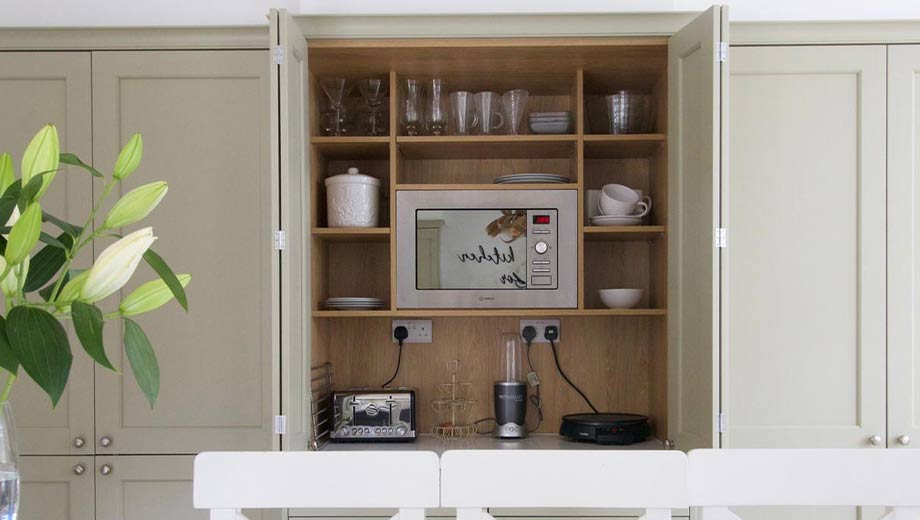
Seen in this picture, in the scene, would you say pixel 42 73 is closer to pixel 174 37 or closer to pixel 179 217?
pixel 174 37

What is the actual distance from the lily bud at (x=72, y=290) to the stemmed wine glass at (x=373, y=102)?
1911 mm

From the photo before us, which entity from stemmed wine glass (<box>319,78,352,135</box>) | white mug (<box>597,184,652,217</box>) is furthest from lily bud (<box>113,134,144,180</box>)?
white mug (<box>597,184,652,217</box>)

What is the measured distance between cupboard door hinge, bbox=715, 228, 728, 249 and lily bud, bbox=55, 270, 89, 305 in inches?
65.0

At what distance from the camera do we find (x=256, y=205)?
2.38 meters

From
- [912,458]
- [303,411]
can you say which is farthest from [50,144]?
[303,411]

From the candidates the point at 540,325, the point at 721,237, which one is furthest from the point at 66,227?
the point at 540,325

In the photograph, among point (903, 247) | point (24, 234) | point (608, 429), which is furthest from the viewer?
point (608, 429)

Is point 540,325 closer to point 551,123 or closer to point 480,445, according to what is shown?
point 480,445

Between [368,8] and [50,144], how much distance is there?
198 cm

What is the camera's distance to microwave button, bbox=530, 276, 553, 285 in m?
2.50

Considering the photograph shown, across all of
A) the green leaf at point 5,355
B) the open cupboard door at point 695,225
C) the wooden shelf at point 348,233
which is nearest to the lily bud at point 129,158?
the green leaf at point 5,355

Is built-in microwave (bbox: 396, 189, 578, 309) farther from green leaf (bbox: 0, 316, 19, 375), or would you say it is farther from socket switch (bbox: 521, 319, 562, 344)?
green leaf (bbox: 0, 316, 19, 375)

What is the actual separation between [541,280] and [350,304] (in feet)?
1.77

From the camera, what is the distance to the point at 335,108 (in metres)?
2.56
